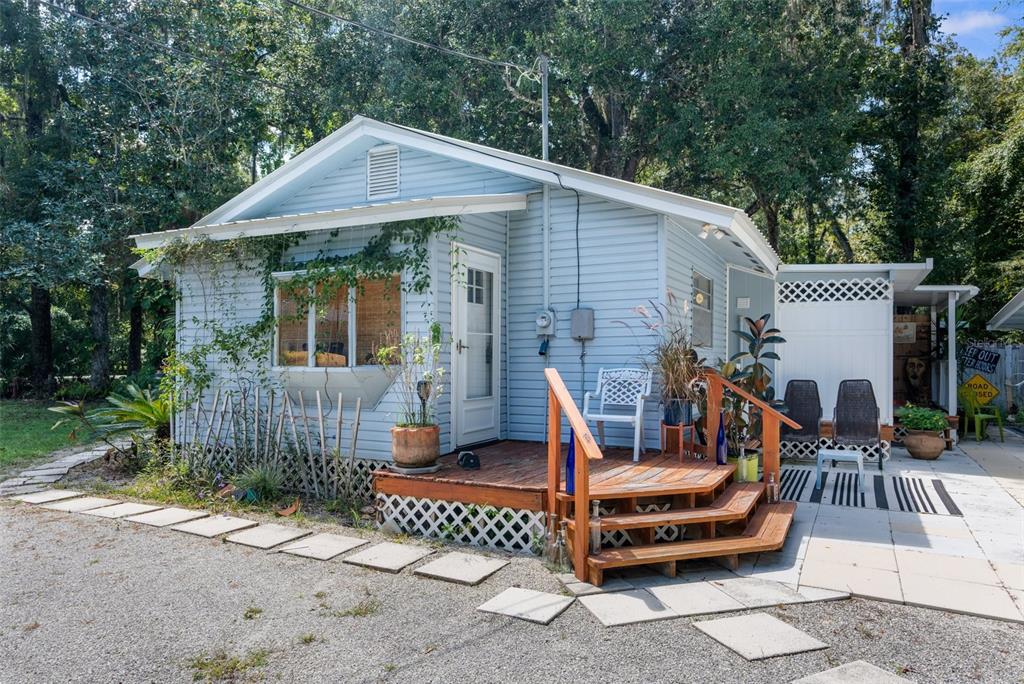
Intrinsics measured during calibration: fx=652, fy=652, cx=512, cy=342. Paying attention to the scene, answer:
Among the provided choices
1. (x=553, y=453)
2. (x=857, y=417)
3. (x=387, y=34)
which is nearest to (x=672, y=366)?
(x=553, y=453)

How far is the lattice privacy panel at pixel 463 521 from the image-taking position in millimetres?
4672

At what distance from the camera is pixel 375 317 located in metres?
6.36

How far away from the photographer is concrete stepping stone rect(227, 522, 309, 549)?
484 cm

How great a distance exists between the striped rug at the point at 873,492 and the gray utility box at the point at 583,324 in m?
2.48

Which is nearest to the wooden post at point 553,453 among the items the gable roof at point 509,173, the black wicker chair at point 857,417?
the gable roof at point 509,173

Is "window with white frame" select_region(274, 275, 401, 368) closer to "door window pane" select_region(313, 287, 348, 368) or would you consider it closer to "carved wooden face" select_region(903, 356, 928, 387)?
"door window pane" select_region(313, 287, 348, 368)

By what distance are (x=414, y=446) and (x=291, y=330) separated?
2.43 meters

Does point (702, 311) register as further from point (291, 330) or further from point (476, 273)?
point (291, 330)

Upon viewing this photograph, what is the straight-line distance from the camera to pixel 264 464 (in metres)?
6.30

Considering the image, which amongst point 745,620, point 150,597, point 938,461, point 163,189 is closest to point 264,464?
point 150,597

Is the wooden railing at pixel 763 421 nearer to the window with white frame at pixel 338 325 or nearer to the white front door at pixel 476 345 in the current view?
the white front door at pixel 476 345

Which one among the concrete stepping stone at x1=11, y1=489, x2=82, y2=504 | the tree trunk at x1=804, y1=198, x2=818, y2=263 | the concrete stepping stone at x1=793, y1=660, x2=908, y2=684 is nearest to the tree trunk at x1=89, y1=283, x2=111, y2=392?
the concrete stepping stone at x1=11, y1=489, x2=82, y2=504

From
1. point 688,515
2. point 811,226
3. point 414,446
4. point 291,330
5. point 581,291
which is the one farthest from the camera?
point 811,226

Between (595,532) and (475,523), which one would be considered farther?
(475,523)
